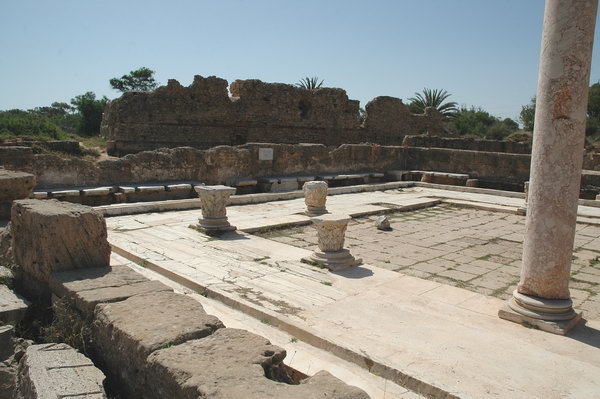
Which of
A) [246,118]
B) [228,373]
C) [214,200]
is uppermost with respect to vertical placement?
[246,118]

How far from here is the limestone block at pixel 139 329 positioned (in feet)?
10.4

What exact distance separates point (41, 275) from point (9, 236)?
1355 millimetres

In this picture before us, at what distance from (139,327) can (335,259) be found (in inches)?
137

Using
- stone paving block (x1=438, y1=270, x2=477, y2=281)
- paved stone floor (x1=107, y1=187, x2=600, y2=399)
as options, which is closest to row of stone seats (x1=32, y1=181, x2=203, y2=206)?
paved stone floor (x1=107, y1=187, x2=600, y2=399)

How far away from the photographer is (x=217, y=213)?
8.35m

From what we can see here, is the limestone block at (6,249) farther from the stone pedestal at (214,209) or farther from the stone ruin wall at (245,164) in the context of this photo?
the stone ruin wall at (245,164)

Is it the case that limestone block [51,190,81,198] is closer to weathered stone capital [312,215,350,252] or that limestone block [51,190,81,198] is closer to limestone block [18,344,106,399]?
weathered stone capital [312,215,350,252]

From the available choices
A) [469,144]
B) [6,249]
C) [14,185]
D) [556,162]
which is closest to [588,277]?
[556,162]

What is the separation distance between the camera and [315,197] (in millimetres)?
10031

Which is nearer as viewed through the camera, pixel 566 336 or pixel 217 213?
pixel 566 336

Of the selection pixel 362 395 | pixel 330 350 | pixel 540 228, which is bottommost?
pixel 330 350

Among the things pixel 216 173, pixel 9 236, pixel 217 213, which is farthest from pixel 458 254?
pixel 216 173

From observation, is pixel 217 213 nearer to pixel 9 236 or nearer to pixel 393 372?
pixel 9 236

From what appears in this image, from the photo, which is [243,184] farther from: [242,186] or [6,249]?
[6,249]
